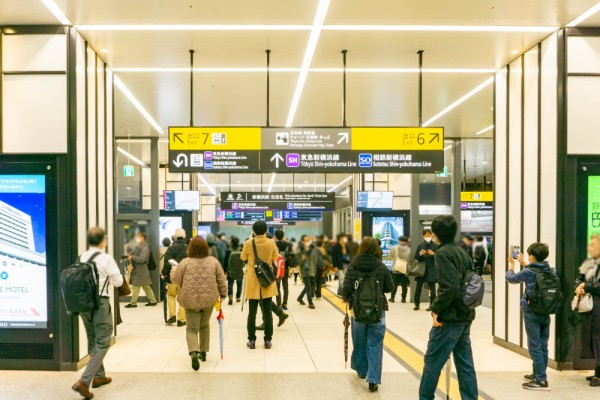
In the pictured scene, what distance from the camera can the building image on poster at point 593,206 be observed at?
5547 millimetres

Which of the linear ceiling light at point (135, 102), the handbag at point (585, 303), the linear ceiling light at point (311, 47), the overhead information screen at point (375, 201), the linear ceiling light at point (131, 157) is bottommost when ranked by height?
the handbag at point (585, 303)

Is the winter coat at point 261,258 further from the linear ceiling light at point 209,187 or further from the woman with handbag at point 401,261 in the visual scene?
the linear ceiling light at point 209,187

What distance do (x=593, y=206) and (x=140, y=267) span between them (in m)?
7.92

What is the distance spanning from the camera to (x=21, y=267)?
17.7 feet

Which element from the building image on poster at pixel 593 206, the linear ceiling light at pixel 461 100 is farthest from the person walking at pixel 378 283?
the linear ceiling light at pixel 461 100

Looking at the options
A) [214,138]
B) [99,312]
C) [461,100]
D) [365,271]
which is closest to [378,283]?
[365,271]

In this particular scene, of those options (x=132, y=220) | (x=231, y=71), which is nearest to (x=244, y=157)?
(x=231, y=71)

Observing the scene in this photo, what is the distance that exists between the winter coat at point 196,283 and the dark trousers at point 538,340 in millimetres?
3194

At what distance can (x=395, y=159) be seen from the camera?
6.40m

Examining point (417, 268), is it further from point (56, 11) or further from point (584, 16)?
point (56, 11)

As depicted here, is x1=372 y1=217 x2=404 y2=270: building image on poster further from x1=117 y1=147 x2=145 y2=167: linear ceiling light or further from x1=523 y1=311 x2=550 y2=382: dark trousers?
x1=523 y1=311 x2=550 y2=382: dark trousers

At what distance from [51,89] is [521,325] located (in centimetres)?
606

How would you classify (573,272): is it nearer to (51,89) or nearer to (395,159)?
(395,159)

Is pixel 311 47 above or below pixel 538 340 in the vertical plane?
above
